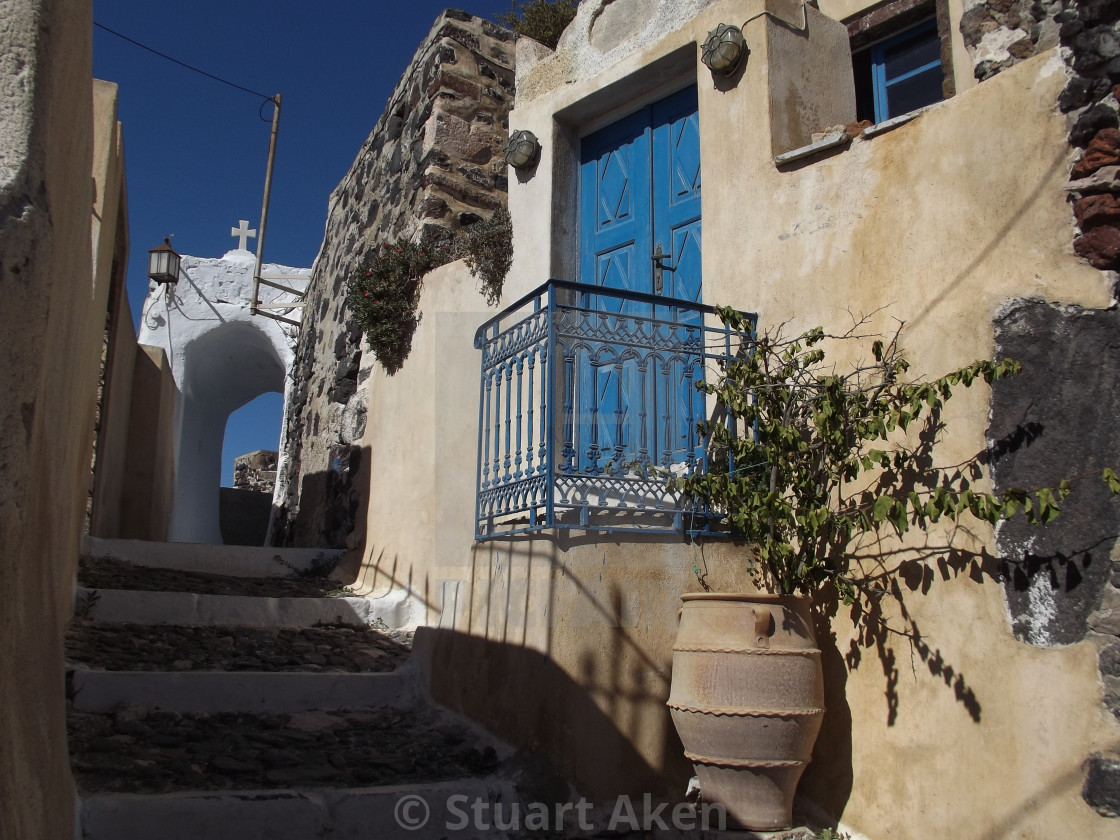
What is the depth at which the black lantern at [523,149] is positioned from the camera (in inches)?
233

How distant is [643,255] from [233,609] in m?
3.02

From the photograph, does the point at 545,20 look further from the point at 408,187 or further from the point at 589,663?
the point at 589,663

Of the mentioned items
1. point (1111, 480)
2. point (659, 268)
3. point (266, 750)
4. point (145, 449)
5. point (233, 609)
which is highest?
point (659, 268)

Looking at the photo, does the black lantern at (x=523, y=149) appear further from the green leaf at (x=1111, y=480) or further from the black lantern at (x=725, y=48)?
the green leaf at (x=1111, y=480)

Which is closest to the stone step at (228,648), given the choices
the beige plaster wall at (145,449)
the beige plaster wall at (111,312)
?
the beige plaster wall at (111,312)

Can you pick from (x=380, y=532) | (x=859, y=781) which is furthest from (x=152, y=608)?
(x=859, y=781)

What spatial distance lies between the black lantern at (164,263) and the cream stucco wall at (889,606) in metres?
7.58

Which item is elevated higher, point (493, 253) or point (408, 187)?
point (408, 187)

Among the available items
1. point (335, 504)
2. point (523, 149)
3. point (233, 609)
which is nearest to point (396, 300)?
point (523, 149)

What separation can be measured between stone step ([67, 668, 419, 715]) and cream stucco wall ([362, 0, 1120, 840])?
0.90 feet

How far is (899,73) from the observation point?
540cm

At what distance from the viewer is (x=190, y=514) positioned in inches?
479

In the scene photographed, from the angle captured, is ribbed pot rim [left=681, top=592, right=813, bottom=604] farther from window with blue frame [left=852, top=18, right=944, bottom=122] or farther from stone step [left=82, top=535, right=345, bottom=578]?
stone step [left=82, top=535, right=345, bottom=578]

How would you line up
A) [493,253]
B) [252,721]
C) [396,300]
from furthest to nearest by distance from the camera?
1. [396,300]
2. [493,253]
3. [252,721]
